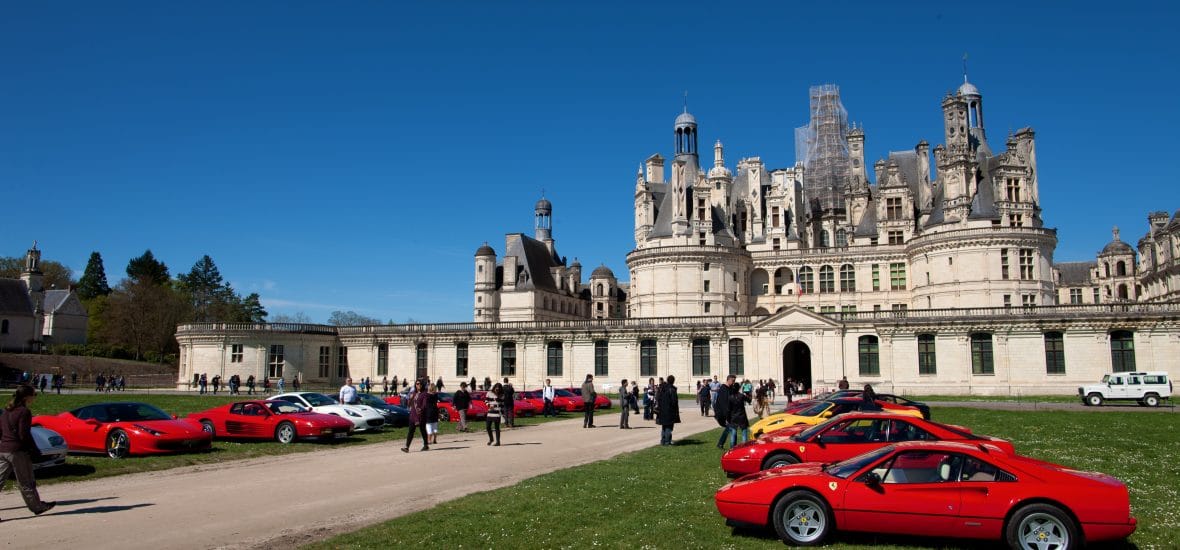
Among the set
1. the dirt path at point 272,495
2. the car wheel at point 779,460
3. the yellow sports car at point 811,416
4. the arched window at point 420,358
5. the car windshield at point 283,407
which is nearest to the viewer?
the dirt path at point 272,495

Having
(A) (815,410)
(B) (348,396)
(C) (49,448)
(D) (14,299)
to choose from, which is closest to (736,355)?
(B) (348,396)

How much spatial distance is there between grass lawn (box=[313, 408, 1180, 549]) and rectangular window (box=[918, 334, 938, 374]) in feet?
96.7

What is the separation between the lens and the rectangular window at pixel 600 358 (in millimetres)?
55031

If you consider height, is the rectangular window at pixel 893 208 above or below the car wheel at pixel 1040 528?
above

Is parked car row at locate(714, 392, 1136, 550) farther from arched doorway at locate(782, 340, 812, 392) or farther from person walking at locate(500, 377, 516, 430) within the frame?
arched doorway at locate(782, 340, 812, 392)

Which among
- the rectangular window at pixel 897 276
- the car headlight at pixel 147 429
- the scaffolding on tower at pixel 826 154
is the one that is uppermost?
the scaffolding on tower at pixel 826 154

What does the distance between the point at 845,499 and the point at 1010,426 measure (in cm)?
1890

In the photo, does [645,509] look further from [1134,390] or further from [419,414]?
[1134,390]

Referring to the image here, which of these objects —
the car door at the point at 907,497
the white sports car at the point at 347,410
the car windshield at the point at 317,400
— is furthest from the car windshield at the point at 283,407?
the car door at the point at 907,497

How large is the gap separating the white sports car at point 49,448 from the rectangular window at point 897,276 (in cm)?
5873

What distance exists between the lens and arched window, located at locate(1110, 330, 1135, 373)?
44.9 meters

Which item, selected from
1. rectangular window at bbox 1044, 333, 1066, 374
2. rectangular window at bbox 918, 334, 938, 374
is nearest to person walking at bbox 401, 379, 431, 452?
rectangular window at bbox 918, 334, 938, 374

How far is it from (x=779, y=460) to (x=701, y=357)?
39.3 metres

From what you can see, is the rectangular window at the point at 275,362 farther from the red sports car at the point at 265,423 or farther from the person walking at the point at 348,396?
the red sports car at the point at 265,423
